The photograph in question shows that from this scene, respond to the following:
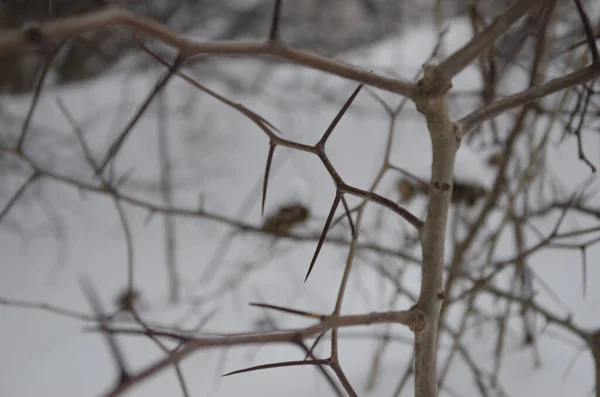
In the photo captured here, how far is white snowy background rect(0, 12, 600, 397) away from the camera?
1.38 feet

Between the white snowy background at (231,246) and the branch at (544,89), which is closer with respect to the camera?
the branch at (544,89)

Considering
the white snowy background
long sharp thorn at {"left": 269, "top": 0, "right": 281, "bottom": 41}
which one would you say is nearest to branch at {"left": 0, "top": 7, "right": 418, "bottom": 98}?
long sharp thorn at {"left": 269, "top": 0, "right": 281, "bottom": 41}

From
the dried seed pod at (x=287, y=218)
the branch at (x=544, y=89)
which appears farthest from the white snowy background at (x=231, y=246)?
the branch at (x=544, y=89)

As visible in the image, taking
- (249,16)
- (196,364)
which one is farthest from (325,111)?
(196,364)

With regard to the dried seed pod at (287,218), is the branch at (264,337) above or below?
below

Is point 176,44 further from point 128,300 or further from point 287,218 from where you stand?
point 287,218

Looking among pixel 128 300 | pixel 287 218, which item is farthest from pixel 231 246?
pixel 128 300

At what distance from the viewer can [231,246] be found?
40.3 inches

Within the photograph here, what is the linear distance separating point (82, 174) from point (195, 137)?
277 mm

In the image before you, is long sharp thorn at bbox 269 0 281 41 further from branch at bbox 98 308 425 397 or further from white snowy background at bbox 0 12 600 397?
white snowy background at bbox 0 12 600 397

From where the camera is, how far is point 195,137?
1193mm

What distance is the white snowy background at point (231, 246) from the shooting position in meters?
0.42

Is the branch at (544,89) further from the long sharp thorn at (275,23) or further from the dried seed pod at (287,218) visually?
the dried seed pod at (287,218)

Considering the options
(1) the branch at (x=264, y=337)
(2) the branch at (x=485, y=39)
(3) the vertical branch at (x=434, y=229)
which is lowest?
(1) the branch at (x=264, y=337)
